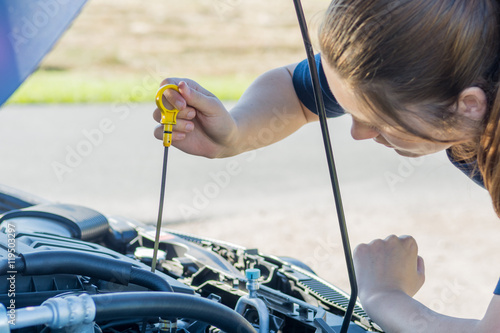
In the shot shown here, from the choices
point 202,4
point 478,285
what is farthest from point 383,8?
point 202,4

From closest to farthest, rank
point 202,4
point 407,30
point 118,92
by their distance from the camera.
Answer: point 407,30 → point 118,92 → point 202,4

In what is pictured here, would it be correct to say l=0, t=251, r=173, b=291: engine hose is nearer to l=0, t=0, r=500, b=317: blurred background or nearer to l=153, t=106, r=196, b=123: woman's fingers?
l=153, t=106, r=196, b=123: woman's fingers

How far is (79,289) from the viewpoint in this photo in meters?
0.99

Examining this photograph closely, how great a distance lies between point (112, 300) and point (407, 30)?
57 centimetres

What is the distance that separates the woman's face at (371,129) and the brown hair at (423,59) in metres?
0.02

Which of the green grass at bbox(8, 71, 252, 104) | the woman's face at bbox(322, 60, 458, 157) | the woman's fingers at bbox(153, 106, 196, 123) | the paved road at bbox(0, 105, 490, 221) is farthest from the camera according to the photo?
the green grass at bbox(8, 71, 252, 104)

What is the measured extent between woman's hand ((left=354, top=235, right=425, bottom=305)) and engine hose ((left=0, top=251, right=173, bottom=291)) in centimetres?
33

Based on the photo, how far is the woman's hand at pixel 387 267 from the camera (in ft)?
3.17

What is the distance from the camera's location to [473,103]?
2.94ft

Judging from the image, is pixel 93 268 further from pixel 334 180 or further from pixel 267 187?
pixel 267 187

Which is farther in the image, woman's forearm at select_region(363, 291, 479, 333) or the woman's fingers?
the woman's fingers

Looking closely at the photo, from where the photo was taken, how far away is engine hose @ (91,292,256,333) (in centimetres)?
75

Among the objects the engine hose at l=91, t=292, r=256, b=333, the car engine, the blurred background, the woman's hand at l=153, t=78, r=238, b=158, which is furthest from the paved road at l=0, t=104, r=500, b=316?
the engine hose at l=91, t=292, r=256, b=333

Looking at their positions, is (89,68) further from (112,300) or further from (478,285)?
(112,300)
